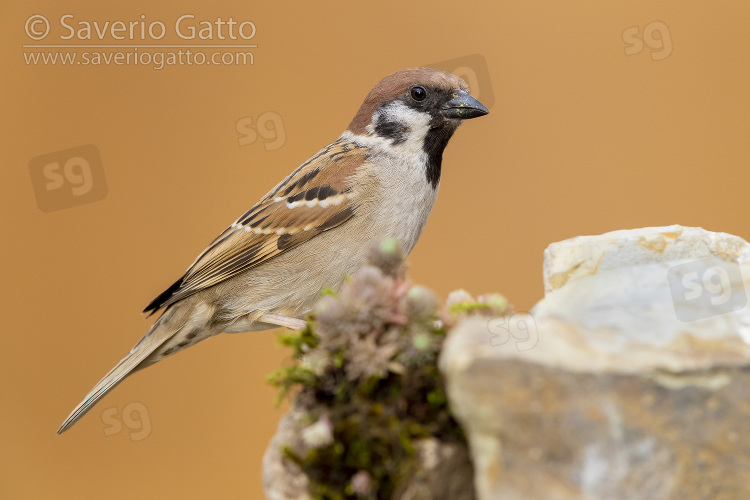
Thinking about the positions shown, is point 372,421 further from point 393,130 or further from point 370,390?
point 393,130

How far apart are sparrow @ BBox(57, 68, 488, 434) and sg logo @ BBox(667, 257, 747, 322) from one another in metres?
0.88

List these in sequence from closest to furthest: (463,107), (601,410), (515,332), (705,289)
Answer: (601,410), (515,332), (705,289), (463,107)

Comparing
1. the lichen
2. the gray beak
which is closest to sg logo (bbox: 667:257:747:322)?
the lichen

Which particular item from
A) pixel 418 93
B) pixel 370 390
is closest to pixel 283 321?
pixel 418 93

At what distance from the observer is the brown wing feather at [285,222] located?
2.26 m

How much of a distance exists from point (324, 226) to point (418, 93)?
523mm

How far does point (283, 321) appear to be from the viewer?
7.45ft

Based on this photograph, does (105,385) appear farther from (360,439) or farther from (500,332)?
(500,332)

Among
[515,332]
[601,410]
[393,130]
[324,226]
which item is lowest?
[601,410]

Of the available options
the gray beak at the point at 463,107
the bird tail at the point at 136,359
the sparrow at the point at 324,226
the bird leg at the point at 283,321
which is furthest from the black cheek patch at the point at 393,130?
the bird tail at the point at 136,359

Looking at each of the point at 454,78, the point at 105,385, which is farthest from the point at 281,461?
the point at 454,78

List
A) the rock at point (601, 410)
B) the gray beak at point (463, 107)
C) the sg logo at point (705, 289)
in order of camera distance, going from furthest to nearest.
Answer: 1. the gray beak at point (463, 107)
2. the sg logo at point (705, 289)
3. the rock at point (601, 410)

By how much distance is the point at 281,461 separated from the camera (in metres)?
1.31

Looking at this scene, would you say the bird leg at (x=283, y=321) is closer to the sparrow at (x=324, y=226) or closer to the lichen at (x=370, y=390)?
the sparrow at (x=324, y=226)
